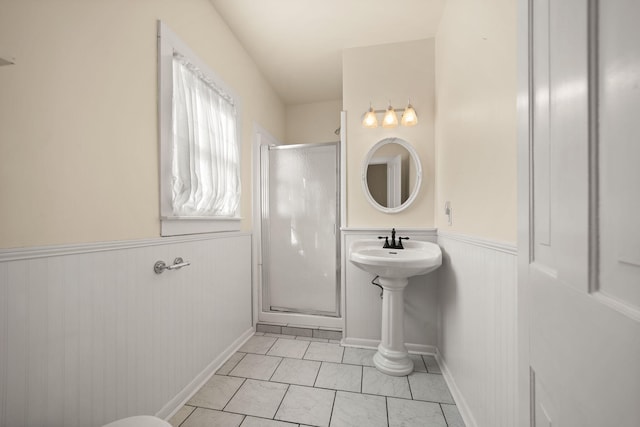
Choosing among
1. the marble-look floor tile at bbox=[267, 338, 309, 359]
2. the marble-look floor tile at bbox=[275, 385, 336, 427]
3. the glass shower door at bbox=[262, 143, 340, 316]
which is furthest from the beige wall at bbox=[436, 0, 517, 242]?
the marble-look floor tile at bbox=[267, 338, 309, 359]

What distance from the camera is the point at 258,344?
7.47ft

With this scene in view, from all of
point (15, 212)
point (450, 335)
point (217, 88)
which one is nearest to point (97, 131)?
point (15, 212)

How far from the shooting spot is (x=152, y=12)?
1.36 metres

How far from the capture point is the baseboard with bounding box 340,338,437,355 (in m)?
2.13

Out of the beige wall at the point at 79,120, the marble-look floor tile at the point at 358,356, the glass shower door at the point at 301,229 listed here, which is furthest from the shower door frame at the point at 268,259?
the beige wall at the point at 79,120

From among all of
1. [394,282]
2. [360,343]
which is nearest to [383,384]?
[360,343]

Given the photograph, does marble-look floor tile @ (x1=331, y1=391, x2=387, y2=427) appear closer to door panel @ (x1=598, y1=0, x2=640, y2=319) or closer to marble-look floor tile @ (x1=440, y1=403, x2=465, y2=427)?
marble-look floor tile @ (x1=440, y1=403, x2=465, y2=427)

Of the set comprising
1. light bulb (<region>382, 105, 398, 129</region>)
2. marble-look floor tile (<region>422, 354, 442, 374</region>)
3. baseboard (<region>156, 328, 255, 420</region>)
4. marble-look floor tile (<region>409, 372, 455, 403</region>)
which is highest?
light bulb (<region>382, 105, 398, 129</region>)

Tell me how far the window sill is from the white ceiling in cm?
155

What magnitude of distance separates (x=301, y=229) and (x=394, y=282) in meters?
1.06

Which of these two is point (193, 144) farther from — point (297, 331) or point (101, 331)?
point (297, 331)

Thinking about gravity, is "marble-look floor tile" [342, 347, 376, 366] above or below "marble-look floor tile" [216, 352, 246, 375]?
below

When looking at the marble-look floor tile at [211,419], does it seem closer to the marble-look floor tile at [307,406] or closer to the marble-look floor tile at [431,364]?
the marble-look floor tile at [307,406]

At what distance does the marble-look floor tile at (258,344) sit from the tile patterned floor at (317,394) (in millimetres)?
34
